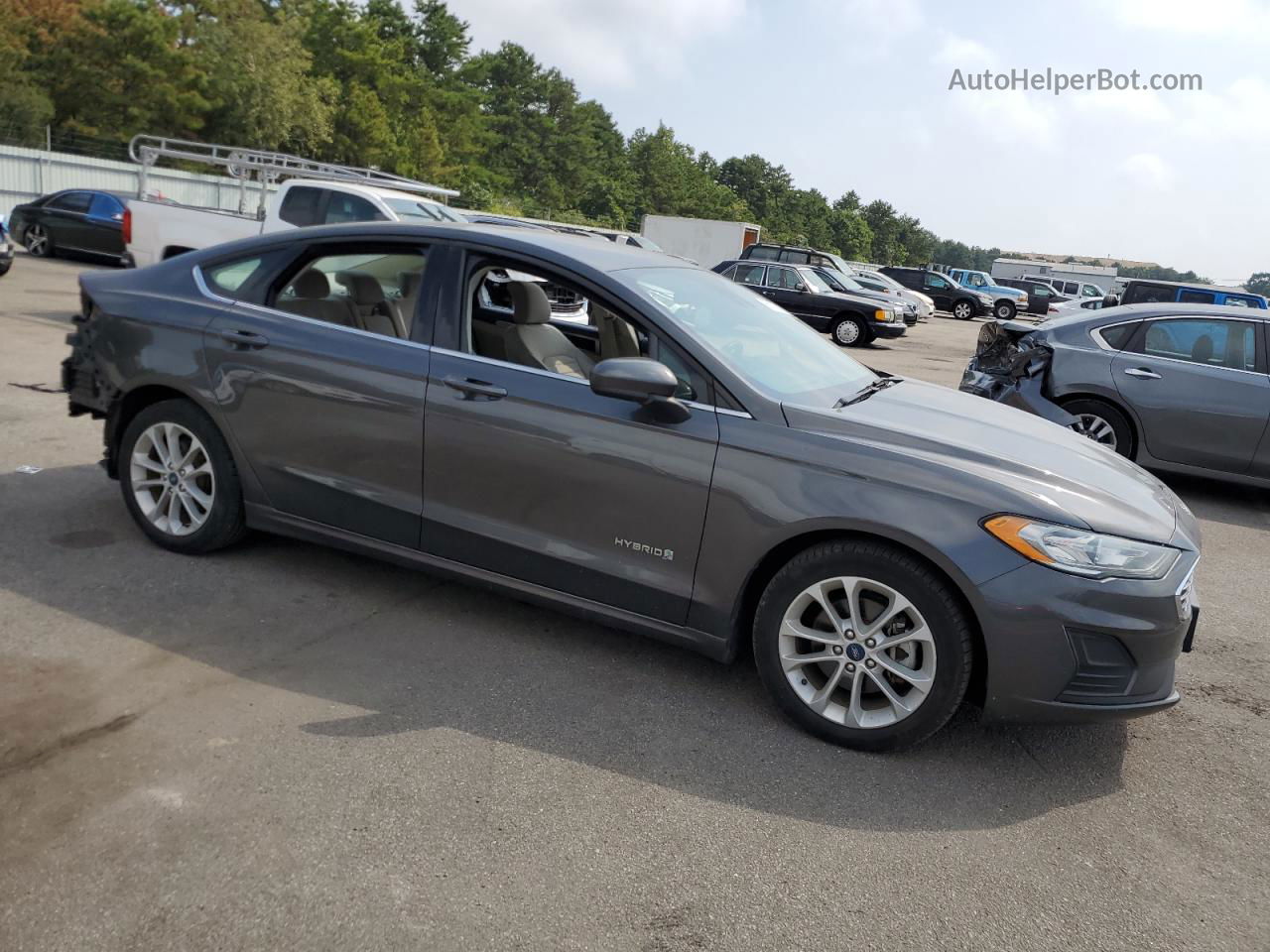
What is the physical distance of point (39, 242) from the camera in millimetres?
20312

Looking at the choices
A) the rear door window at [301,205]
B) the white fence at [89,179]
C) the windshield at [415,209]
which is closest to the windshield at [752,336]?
the windshield at [415,209]

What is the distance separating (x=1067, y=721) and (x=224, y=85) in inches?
1952

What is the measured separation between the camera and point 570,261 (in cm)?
411

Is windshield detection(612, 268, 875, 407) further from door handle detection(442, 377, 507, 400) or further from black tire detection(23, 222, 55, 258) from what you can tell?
black tire detection(23, 222, 55, 258)

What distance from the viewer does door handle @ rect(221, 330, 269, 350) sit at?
14.8 feet

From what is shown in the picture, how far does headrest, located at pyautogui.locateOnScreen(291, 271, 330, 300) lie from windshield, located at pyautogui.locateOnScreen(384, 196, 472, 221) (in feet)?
26.5

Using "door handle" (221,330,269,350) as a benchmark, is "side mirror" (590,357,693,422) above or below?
above

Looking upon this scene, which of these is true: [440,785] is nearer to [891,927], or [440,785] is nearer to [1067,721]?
[891,927]

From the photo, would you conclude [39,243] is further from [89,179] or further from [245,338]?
[245,338]

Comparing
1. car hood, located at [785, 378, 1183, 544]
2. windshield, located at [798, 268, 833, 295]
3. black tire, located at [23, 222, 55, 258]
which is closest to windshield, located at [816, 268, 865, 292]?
windshield, located at [798, 268, 833, 295]

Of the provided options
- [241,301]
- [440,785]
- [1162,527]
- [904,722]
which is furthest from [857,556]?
[241,301]

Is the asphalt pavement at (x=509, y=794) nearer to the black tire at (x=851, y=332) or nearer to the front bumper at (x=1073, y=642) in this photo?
the front bumper at (x=1073, y=642)

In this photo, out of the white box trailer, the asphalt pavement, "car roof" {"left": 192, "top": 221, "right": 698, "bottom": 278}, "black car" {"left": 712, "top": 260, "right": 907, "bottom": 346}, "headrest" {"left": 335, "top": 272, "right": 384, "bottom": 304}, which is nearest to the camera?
the asphalt pavement

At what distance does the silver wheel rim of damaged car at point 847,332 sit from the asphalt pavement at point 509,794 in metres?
16.3
